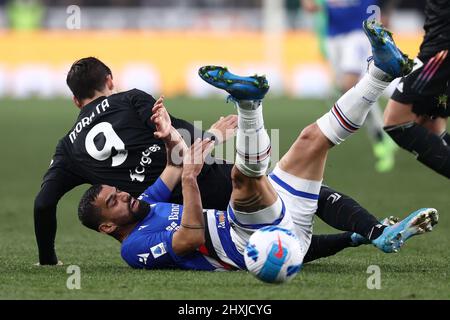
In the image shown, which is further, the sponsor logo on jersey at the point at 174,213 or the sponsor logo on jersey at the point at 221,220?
the sponsor logo on jersey at the point at 174,213

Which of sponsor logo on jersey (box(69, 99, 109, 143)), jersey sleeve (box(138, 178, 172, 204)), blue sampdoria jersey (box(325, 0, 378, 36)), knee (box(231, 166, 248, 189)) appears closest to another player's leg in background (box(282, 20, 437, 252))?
knee (box(231, 166, 248, 189))

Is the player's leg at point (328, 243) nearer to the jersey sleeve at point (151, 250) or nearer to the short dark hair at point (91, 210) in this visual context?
the jersey sleeve at point (151, 250)

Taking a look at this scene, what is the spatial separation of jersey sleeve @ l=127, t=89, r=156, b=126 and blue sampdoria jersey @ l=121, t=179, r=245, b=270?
735 mm

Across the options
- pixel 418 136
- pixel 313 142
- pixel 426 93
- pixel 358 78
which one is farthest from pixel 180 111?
pixel 313 142

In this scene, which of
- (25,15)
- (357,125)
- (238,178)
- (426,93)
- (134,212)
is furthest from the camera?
(25,15)

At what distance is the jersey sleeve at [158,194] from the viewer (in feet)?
22.0

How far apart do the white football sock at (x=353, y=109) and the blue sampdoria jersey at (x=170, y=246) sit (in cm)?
88

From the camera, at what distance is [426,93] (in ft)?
26.0

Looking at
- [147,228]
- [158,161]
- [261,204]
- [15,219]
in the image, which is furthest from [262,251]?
[15,219]

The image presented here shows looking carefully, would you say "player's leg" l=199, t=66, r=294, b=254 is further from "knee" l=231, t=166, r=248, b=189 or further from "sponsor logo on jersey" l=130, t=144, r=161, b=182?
"sponsor logo on jersey" l=130, t=144, r=161, b=182

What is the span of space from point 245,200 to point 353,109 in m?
0.86

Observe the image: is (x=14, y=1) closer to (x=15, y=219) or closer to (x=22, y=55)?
(x=22, y=55)

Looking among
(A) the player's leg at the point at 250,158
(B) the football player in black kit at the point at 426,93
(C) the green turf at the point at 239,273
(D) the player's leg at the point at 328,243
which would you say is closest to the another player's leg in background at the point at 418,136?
(B) the football player in black kit at the point at 426,93

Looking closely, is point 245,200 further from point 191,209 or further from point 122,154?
point 122,154
